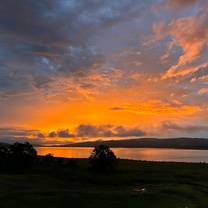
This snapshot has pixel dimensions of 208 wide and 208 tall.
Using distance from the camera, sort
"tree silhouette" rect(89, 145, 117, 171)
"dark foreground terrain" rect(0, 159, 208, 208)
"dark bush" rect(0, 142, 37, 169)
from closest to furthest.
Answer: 1. "dark foreground terrain" rect(0, 159, 208, 208)
2. "tree silhouette" rect(89, 145, 117, 171)
3. "dark bush" rect(0, 142, 37, 169)

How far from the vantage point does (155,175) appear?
73062mm

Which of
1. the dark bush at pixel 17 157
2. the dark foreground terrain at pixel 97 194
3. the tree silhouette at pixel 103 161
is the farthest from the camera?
the dark bush at pixel 17 157

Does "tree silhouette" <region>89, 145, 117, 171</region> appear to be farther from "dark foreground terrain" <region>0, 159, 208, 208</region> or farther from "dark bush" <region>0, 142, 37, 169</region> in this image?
"dark bush" <region>0, 142, 37, 169</region>

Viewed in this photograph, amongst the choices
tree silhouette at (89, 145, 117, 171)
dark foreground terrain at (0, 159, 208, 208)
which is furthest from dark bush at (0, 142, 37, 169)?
dark foreground terrain at (0, 159, 208, 208)

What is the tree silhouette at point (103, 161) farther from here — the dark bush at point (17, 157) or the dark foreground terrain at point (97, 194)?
the dark bush at point (17, 157)

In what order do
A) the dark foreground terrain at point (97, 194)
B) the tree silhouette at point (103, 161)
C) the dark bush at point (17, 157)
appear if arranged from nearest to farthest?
the dark foreground terrain at point (97, 194)
the tree silhouette at point (103, 161)
the dark bush at point (17, 157)

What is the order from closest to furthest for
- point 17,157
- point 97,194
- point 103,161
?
point 97,194, point 103,161, point 17,157

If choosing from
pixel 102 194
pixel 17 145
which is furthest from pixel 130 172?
pixel 102 194

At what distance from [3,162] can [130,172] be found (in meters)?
27.6

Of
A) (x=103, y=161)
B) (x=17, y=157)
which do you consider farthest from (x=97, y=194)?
(x=17, y=157)

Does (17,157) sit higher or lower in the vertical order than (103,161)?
higher

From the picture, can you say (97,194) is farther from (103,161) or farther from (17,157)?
(17,157)

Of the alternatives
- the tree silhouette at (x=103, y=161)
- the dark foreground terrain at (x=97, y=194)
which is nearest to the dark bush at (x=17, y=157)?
the tree silhouette at (x=103, y=161)

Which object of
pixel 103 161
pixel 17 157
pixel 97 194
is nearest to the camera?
pixel 97 194
